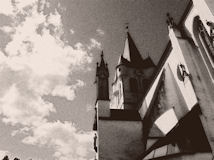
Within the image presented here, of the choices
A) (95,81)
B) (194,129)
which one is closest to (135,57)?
(95,81)

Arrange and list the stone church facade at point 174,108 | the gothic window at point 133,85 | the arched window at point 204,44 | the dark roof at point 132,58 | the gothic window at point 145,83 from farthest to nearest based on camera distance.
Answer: the dark roof at point 132,58 < the gothic window at point 145,83 < the gothic window at point 133,85 < the arched window at point 204,44 < the stone church facade at point 174,108

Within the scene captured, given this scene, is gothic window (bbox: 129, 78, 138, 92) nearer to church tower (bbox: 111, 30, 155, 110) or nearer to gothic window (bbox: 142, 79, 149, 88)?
church tower (bbox: 111, 30, 155, 110)

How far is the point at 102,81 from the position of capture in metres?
18.0

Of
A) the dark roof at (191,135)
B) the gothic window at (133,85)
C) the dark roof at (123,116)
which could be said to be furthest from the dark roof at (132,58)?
the dark roof at (191,135)

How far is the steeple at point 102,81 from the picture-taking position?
17.2 meters

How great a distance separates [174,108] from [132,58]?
14758 millimetres

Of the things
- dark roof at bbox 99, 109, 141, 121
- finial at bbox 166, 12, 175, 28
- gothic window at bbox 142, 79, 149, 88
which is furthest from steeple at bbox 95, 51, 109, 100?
gothic window at bbox 142, 79, 149, 88

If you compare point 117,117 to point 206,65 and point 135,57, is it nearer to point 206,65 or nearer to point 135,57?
point 206,65

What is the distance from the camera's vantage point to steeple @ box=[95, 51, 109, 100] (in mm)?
17188

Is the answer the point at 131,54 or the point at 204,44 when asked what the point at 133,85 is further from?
the point at 204,44

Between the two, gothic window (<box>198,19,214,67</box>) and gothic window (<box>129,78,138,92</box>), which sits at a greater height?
gothic window (<box>129,78,138,92</box>)

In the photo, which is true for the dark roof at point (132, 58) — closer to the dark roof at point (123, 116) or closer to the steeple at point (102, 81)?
the steeple at point (102, 81)

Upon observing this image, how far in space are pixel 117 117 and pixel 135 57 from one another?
1334 cm

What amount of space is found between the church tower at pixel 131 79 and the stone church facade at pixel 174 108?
5765 millimetres
